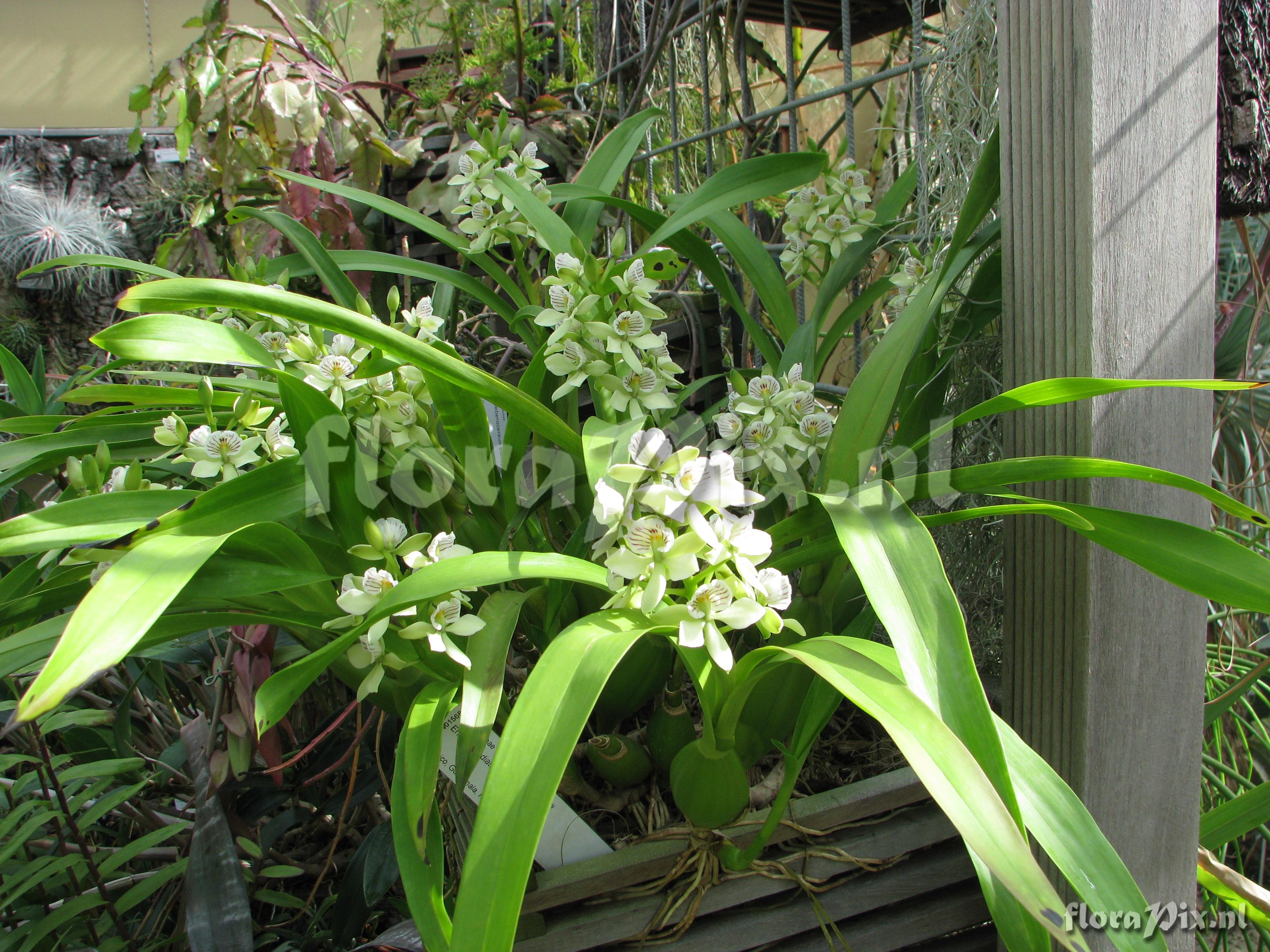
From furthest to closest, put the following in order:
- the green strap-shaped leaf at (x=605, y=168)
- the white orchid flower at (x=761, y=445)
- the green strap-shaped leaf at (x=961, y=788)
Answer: the green strap-shaped leaf at (x=605, y=168)
the white orchid flower at (x=761, y=445)
the green strap-shaped leaf at (x=961, y=788)

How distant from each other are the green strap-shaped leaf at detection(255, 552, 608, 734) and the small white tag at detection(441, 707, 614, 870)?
0.43 feet

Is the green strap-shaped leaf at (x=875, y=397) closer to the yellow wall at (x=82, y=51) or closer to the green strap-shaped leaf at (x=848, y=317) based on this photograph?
the green strap-shaped leaf at (x=848, y=317)

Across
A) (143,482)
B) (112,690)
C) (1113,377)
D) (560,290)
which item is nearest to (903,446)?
(1113,377)

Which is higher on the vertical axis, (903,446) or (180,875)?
(903,446)

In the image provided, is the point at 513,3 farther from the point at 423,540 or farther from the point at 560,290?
the point at 423,540

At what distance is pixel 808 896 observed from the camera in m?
0.58

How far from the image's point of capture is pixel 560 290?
59 cm

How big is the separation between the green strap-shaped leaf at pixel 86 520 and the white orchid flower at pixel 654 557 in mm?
268

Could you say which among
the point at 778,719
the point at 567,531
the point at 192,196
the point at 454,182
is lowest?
the point at 778,719

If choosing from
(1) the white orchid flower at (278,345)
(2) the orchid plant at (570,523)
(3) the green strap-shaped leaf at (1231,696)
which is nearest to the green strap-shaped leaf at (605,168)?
(2) the orchid plant at (570,523)

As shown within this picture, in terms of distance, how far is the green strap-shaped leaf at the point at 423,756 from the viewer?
0.43 meters

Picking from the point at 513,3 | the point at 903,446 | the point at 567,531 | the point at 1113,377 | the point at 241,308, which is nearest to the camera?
the point at 241,308

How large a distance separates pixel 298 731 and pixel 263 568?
557mm

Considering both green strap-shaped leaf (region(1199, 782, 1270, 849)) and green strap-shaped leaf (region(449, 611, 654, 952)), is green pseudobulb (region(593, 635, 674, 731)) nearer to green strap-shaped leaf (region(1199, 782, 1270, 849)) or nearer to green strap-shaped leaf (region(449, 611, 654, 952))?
green strap-shaped leaf (region(449, 611, 654, 952))
